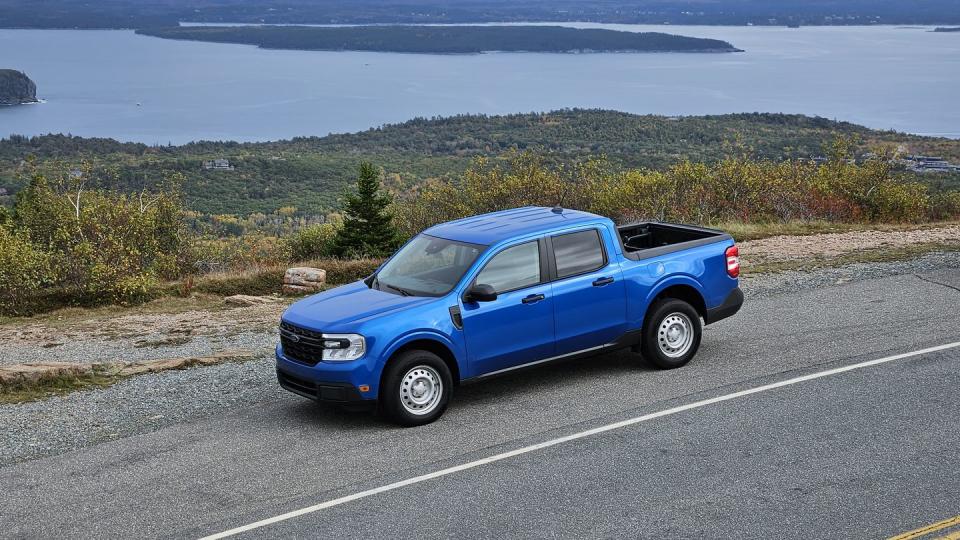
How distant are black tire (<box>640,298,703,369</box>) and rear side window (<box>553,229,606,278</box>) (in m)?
0.89

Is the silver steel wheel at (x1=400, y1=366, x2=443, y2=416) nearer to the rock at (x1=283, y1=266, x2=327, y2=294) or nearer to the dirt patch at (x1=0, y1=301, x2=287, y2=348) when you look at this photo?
A: the dirt patch at (x1=0, y1=301, x2=287, y2=348)

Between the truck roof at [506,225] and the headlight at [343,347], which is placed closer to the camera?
the headlight at [343,347]

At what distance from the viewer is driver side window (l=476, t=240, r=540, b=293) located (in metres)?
9.47

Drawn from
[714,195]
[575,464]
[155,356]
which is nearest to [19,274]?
[155,356]

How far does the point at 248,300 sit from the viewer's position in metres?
17.2

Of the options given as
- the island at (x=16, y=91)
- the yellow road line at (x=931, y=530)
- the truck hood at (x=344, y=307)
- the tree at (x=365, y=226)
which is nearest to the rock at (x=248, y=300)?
the truck hood at (x=344, y=307)

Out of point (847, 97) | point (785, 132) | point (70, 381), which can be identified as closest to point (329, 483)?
point (70, 381)

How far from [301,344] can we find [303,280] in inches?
383

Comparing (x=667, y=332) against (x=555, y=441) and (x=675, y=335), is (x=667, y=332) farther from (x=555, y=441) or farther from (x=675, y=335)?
(x=555, y=441)

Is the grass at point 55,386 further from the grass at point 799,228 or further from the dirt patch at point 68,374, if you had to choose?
the grass at point 799,228

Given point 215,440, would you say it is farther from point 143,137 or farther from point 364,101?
point 364,101

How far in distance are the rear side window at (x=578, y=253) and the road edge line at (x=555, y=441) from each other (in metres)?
1.73

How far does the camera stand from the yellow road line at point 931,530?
6.32 metres

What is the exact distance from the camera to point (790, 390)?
959cm
